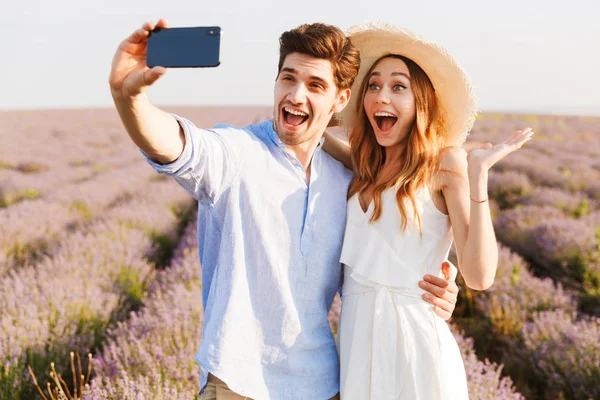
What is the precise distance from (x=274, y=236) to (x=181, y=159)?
41cm

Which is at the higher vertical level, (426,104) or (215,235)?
(426,104)

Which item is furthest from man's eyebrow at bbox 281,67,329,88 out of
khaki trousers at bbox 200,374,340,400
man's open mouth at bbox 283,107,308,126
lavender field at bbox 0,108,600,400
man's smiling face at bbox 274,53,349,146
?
lavender field at bbox 0,108,600,400

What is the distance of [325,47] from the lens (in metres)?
1.87

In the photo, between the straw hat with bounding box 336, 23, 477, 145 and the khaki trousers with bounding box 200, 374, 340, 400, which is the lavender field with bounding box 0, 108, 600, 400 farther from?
the straw hat with bounding box 336, 23, 477, 145

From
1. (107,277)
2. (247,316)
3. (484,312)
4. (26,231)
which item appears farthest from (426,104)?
(26,231)

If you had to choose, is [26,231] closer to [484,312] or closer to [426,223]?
[484,312]

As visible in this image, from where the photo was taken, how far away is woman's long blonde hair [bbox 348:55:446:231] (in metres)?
1.96

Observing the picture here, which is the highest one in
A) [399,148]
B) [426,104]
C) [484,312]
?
[426,104]

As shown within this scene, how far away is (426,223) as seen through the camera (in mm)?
1937

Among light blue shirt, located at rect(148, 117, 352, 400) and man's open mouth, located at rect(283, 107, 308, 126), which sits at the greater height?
man's open mouth, located at rect(283, 107, 308, 126)

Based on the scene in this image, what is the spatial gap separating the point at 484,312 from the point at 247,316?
339 cm

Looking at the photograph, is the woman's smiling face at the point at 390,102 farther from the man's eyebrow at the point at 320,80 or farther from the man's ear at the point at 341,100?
the man's eyebrow at the point at 320,80

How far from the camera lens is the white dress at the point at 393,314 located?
1.78 metres

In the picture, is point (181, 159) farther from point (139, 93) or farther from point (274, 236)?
point (274, 236)
